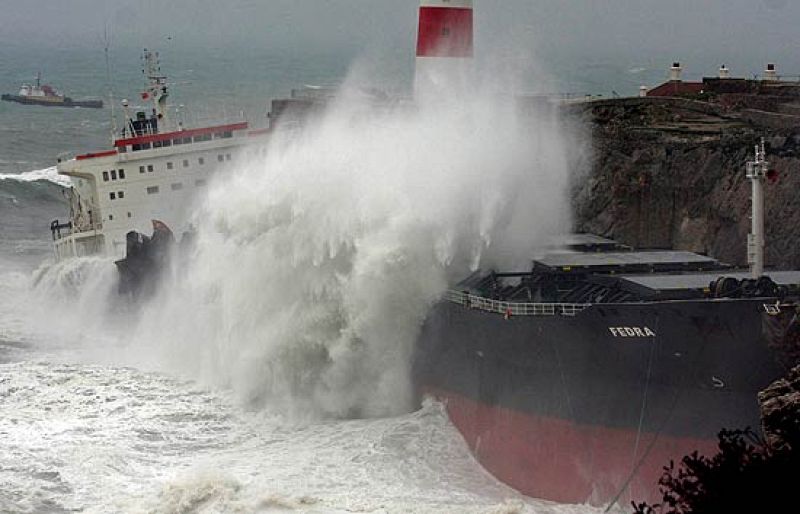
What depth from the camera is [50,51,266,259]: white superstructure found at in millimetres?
32500

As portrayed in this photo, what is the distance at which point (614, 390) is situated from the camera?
17.2 metres

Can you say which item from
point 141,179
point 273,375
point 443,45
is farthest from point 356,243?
point 141,179

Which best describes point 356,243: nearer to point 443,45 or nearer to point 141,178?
point 443,45

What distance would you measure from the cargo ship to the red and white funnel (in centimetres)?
638

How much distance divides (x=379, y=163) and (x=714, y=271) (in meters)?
6.60

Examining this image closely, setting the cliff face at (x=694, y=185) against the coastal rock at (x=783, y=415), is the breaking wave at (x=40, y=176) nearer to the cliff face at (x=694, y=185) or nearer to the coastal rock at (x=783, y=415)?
the cliff face at (x=694, y=185)

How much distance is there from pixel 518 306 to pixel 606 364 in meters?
1.84

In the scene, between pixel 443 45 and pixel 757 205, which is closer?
pixel 757 205

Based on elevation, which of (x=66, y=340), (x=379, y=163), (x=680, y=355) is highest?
(x=379, y=163)

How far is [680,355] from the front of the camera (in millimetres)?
16625

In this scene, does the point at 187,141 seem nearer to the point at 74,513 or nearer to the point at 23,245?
the point at 23,245

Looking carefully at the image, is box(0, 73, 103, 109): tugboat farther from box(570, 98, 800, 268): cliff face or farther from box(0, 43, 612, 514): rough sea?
box(570, 98, 800, 268): cliff face

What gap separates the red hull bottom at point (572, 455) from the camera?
54.4 ft

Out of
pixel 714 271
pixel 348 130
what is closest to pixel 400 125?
pixel 348 130
